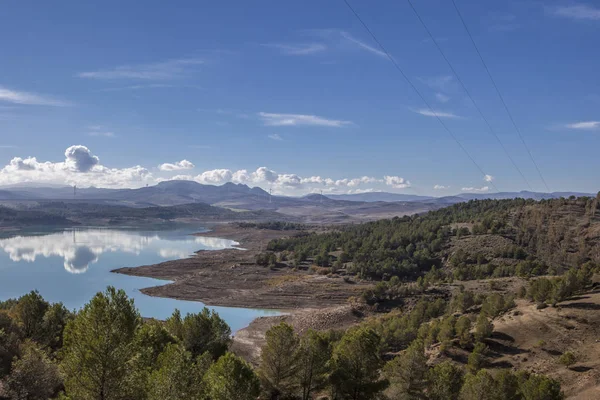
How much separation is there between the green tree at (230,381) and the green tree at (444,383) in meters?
10.9

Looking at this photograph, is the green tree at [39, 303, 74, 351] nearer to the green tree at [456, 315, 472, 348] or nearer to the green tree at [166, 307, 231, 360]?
the green tree at [166, 307, 231, 360]

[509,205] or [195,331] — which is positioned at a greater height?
[509,205]

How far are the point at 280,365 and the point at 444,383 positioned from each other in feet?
30.5

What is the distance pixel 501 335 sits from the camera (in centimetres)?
3609

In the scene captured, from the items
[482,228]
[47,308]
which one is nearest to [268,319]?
[47,308]

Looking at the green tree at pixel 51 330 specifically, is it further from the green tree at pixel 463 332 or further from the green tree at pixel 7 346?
the green tree at pixel 463 332

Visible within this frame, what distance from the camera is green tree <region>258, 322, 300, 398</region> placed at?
21.7 metres

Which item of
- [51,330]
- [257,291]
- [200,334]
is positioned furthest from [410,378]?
[257,291]

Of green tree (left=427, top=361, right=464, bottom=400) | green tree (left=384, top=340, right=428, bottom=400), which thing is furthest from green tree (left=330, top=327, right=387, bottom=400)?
green tree (left=427, top=361, right=464, bottom=400)

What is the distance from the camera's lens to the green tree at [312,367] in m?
21.8

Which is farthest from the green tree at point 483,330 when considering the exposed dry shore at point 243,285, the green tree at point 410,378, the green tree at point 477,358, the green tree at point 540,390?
the exposed dry shore at point 243,285

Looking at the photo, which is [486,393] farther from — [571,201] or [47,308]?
[571,201]

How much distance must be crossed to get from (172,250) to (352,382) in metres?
121

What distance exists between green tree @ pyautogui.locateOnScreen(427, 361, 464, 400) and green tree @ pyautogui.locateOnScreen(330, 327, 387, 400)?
310cm
